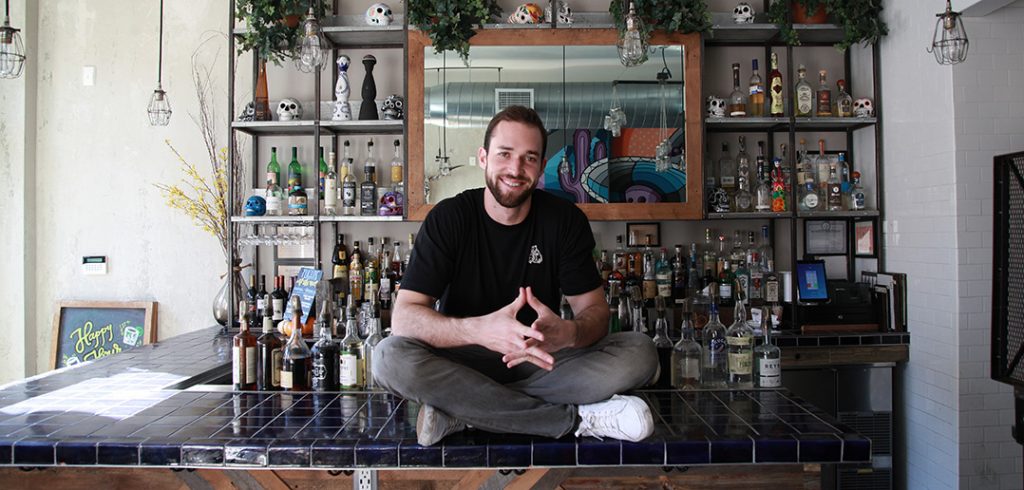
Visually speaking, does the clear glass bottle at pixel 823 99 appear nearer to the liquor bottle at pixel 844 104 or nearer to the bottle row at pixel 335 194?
the liquor bottle at pixel 844 104

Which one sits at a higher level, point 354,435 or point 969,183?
point 969,183

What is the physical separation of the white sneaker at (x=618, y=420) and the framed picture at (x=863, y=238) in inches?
95.3

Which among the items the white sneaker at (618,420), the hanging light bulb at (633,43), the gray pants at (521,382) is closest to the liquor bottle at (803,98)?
the hanging light bulb at (633,43)

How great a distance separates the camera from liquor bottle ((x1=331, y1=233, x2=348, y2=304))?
3.79 meters

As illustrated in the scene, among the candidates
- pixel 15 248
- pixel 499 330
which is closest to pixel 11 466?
pixel 499 330

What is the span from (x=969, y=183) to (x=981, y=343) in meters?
0.69

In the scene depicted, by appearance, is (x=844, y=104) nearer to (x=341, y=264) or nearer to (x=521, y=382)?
(x=521, y=382)

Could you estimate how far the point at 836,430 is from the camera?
1.91m

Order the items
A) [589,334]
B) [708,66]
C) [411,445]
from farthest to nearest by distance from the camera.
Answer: [708,66], [589,334], [411,445]

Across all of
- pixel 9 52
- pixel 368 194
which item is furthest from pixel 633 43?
pixel 9 52

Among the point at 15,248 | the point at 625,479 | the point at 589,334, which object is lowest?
the point at 625,479

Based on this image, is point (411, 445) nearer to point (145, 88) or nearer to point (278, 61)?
point (278, 61)

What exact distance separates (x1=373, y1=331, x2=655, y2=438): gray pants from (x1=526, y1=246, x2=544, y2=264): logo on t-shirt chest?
0.35m

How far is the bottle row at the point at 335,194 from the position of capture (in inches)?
146
